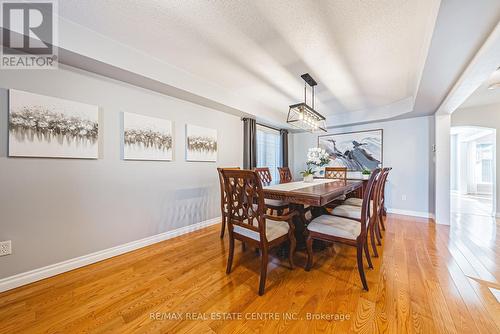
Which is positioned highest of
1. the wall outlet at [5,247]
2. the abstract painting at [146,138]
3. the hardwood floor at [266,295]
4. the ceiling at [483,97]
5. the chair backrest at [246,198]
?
the ceiling at [483,97]

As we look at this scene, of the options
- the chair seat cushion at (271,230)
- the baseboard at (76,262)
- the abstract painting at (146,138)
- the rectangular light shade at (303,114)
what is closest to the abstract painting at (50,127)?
the abstract painting at (146,138)

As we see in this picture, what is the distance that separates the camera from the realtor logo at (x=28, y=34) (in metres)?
1.49

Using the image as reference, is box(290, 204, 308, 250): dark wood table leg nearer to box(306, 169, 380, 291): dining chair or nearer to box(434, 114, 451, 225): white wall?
box(306, 169, 380, 291): dining chair

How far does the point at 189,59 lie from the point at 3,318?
2755 mm

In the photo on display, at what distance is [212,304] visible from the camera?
1.45 m

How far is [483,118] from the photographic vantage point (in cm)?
374

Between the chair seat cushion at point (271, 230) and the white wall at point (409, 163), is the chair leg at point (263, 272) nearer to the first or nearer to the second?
the chair seat cushion at point (271, 230)

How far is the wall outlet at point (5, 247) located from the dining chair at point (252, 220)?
1924 mm

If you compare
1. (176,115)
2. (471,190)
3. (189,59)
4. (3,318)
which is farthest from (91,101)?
(471,190)

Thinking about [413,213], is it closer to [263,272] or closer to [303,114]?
[303,114]

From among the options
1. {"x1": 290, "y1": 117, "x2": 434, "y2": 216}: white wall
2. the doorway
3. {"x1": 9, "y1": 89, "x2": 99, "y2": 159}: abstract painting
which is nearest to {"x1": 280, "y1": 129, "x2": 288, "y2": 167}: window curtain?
{"x1": 290, "y1": 117, "x2": 434, "y2": 216}: white wall

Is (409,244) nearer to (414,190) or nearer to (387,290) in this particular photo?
(387,290)

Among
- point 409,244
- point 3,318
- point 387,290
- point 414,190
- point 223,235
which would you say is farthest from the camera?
point 414,190

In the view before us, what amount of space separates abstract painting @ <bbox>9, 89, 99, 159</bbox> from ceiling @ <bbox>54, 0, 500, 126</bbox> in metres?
0.79
